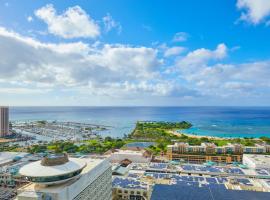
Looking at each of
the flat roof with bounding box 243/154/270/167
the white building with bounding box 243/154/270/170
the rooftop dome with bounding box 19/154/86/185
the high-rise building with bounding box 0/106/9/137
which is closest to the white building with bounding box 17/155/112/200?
the rooftop dome with bounding box 19/154/86/185

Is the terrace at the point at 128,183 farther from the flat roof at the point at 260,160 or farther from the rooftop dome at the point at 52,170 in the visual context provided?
the flat roof at the point at 260,160

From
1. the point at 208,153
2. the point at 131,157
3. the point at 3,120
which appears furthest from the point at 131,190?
the point at 3,120

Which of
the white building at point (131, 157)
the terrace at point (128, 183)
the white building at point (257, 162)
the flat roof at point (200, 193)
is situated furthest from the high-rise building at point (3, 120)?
the white building at point (257, 162)

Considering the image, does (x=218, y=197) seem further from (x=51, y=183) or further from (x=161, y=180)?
(x=51, y=183)

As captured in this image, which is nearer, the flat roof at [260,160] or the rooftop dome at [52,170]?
the rooftop dome at [52,170]

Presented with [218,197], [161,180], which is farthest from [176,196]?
[161,180]

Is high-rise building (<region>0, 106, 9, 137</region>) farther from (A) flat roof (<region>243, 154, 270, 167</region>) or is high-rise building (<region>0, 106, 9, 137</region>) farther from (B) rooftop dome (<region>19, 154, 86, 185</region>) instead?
(A) flat roof (<region>243, 154, 270, 167</region>)
